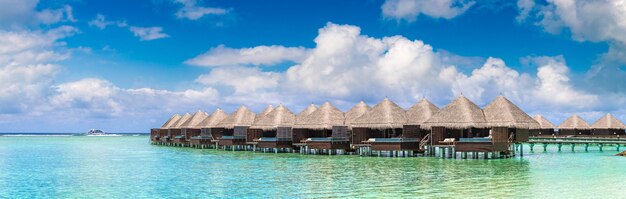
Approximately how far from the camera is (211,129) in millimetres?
57406

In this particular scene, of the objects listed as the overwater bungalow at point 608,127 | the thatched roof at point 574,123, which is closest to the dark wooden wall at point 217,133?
the thatched roof at point 574,123

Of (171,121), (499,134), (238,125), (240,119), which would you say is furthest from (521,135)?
(171,121)

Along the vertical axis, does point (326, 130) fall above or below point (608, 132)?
above

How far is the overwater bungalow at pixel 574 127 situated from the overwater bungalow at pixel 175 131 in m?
40.8

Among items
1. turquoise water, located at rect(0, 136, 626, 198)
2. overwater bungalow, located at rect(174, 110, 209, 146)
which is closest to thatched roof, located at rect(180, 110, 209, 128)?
overwater bungalow, located at rect(174, 110, 209, 146)

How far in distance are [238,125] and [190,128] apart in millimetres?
12268

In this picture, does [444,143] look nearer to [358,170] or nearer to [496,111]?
[496,111]

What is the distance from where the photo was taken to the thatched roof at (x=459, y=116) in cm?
3534

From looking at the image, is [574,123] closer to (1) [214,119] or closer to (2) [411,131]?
(2) [411,131]

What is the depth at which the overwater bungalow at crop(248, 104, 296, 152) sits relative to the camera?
149 ft

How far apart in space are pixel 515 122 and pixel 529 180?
1374 centimetres

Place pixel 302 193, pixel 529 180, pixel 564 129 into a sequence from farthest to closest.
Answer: pixel 564 129 < pixel 529 180 < pixel 302 193

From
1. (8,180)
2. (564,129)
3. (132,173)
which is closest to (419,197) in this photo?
(132,173)

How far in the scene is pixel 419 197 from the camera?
17859 mm
